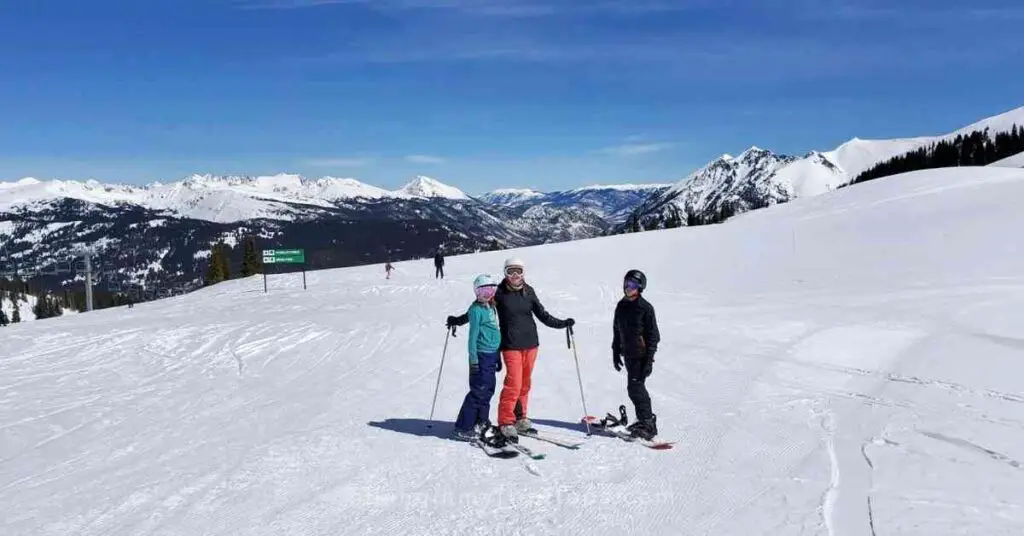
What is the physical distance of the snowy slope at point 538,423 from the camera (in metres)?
5.76

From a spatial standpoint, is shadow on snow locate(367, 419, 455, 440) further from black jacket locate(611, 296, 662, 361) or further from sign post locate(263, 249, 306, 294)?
sign post locate(263, 249, 306, 294)

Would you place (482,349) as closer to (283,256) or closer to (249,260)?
(283,256)

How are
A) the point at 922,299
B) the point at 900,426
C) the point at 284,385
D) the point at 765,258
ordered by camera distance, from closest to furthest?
the point at 900,426 < the point at 284,385 < the point at 922,299 < the point at 765,258

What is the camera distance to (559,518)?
18.6ft

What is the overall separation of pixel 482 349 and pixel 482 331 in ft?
0.73

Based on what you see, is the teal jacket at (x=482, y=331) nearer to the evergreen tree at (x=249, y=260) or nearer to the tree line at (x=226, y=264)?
the tree line at (x=226, y=264)

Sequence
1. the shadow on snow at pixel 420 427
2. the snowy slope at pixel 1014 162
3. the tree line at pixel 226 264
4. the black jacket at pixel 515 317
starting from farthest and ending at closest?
1. the snowy slope at pixel 1014 162
2. the tree line at pixel 226 264
3. the shadow on snow at pixel 420 427
4. the black jacket at pixel 515 317

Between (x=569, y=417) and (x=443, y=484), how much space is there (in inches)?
130

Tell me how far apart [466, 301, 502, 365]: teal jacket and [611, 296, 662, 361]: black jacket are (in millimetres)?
1484

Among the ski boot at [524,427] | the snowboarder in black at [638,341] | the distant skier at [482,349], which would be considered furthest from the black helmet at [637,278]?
the ski boot at [524,427]

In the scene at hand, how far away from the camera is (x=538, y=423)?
356 inches

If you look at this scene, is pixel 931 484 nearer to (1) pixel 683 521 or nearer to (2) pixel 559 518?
(1) pixel 683 521

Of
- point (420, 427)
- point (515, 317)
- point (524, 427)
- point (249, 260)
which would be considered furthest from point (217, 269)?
point (515, 317)

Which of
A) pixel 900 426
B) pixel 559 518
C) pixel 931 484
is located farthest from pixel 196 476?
pixel 900 426
